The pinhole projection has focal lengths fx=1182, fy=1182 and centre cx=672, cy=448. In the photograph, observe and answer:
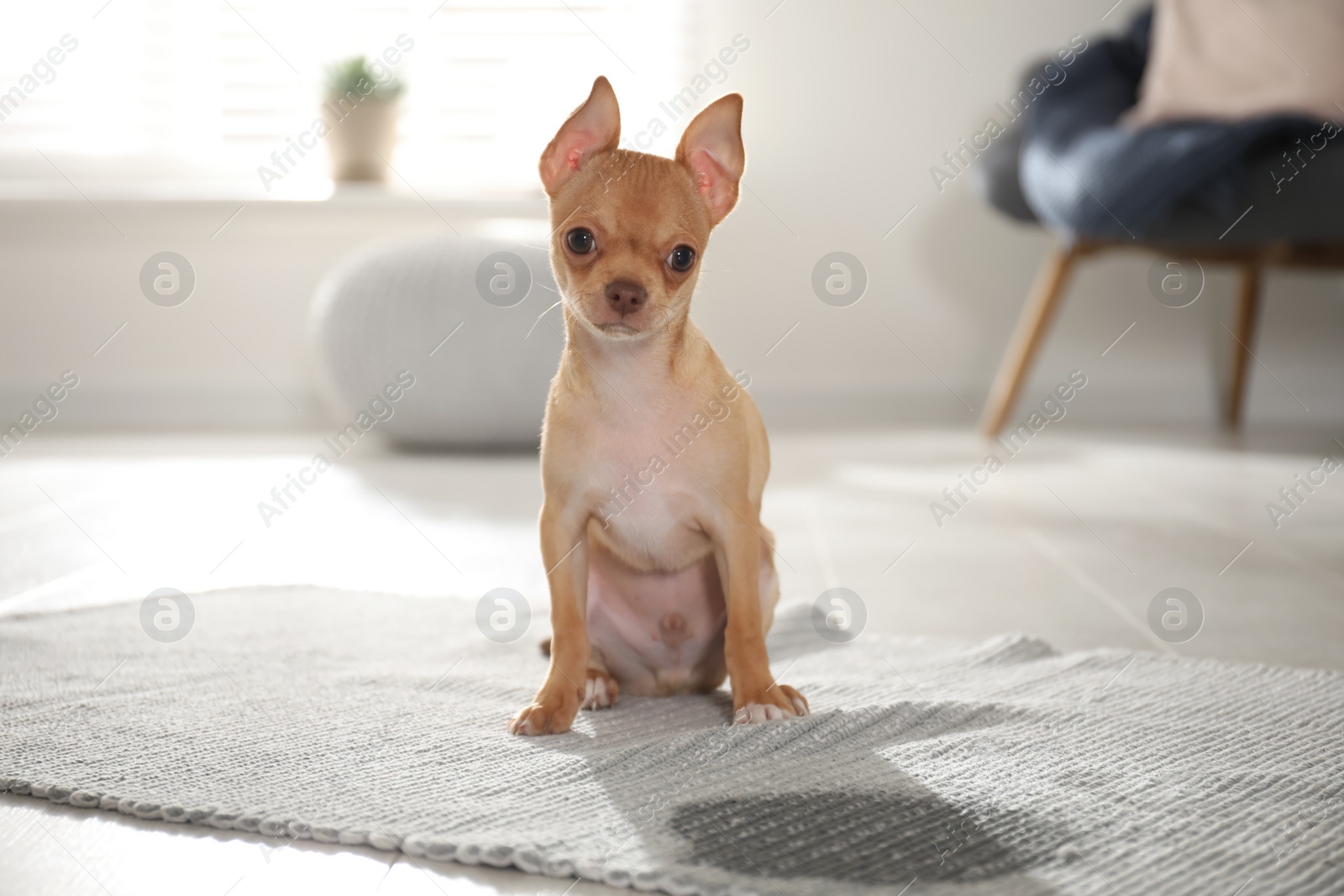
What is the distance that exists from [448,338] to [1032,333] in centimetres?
181

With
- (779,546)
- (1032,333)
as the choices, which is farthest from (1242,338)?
(779,546)

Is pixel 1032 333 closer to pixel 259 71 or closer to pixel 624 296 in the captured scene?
pixel 624 296

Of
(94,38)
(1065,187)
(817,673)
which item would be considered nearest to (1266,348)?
(1065,187)

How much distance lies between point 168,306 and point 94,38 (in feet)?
3.61

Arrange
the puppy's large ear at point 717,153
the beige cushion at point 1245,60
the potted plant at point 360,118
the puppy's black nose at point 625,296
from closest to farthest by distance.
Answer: the puppy's black nose at point 625,296
the puppy's large ear at point 717,153
the beige cushion at point 1245,60
the potted plant at point 360,118

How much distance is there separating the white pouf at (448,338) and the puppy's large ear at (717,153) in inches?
82.7

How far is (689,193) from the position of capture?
1331 mm

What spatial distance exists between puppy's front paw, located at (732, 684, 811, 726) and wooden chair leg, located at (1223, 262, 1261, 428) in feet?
11.1

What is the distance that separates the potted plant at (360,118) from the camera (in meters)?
4.29

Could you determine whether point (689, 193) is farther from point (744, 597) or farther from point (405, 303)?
point (405, 303)

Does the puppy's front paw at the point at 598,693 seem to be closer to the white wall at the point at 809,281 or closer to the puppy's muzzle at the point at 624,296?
the puppy's muzzle at the point at 624,296

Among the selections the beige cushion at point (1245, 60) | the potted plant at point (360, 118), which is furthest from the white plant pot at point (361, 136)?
the beige cushion at point (1245, 60)

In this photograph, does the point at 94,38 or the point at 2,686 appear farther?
the point at 94,38

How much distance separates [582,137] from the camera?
4.44 ft
